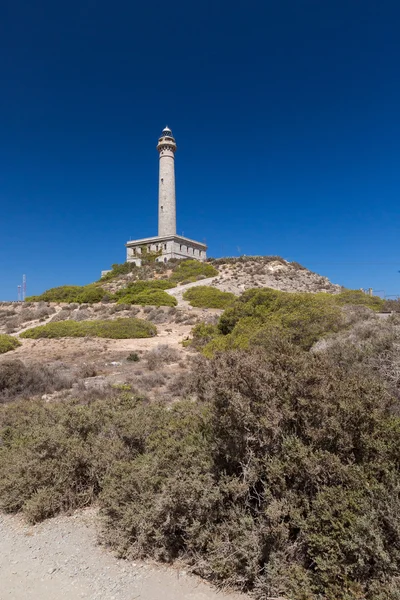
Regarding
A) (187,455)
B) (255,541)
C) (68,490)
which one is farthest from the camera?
(68,490)

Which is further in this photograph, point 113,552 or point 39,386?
point 39,386

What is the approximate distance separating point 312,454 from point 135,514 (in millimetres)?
1902

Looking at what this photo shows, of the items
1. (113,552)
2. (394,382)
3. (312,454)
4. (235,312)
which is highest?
(235,312)

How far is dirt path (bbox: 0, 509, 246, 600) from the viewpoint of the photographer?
296 centimetres

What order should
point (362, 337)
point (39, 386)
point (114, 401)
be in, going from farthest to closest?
1. point (39, 386)
2. point (362, 337)
3. point (114, 401)

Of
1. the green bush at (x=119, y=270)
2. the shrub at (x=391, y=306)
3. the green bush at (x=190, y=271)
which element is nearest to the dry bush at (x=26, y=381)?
the shrub at (x=391, y=306)

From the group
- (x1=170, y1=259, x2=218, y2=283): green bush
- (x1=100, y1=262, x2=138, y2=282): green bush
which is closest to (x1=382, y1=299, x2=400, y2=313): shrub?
(x1=170, y1=259, x2=218, y2=283): green bush

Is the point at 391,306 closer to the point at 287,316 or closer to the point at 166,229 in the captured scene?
the point at 287,316

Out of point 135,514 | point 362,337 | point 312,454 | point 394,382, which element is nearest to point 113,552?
point 135,514

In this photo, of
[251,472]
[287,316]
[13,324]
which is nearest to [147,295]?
[13,324]

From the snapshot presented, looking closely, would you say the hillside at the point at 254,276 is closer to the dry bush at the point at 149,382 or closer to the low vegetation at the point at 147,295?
the low vegetation at the point at 147,295

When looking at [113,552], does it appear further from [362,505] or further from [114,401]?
[114,401]

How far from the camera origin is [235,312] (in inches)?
551

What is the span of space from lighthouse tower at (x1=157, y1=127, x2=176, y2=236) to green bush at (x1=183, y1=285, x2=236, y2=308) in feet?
63.4
